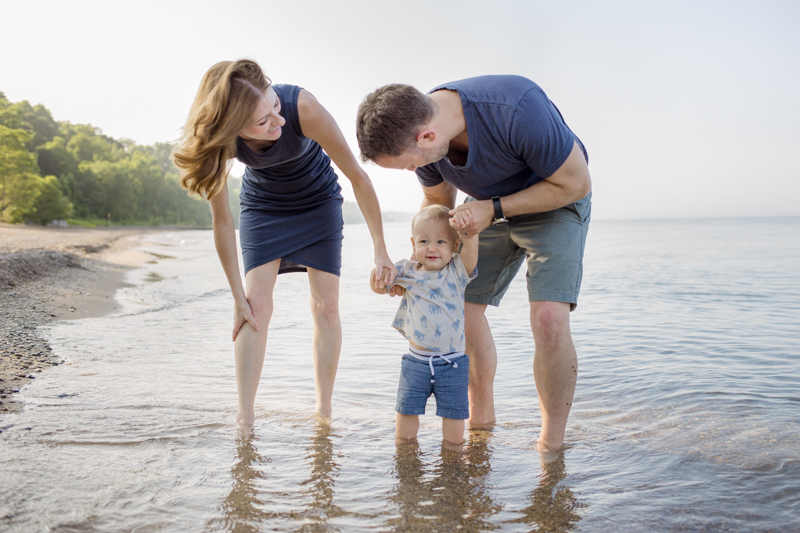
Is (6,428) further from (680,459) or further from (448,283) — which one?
(680,459)

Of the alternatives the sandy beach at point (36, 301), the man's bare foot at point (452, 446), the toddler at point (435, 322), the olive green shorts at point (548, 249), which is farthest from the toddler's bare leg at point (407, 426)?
the sandy beach at point (36, 301)

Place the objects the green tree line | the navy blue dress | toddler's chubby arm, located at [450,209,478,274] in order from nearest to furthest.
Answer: toddler's chubby arm, located at [450,209,478,274], the navy blue dress, the green tree line

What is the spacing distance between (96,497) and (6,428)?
96cm

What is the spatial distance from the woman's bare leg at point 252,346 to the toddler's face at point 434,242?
855 millimetres

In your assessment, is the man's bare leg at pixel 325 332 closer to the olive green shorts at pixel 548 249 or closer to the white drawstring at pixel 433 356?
the white drawstring at pixel 433 356

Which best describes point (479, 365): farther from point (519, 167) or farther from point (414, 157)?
point (414, 157)

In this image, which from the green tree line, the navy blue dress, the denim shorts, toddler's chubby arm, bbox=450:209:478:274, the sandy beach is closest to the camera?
toddler's chubby arm, bbox=450:209:478:274

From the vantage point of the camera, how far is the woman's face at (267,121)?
7.69ft

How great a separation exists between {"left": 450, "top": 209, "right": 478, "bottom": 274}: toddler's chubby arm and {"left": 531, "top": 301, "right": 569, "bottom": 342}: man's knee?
16.5 inches

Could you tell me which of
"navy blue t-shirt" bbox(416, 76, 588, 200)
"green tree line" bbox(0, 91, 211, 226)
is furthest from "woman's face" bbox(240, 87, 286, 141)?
"green tree line" bbox(0, 91, 211, 226)

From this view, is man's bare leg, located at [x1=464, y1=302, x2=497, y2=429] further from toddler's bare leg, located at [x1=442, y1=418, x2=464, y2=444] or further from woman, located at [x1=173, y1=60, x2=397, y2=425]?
woman, located at [x1=173, y1=60, x2=397, y2=425]

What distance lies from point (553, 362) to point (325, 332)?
1.31 metres

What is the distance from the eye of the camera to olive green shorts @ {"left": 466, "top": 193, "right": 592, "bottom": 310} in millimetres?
2607

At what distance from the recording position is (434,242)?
275cm
